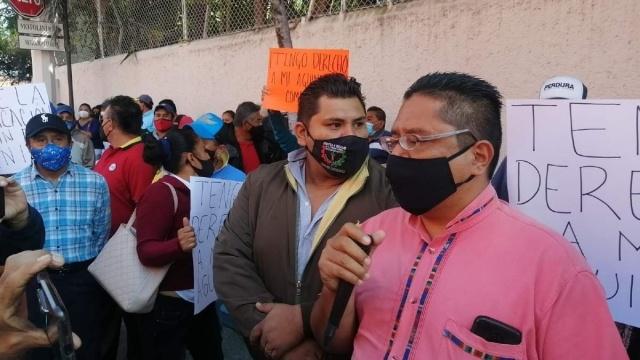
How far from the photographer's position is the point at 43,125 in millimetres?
3135

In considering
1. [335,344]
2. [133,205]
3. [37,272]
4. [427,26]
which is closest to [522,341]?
[335,344]

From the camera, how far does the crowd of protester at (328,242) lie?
47.8 inches

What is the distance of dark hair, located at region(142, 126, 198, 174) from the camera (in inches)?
119

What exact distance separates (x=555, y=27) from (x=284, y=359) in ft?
13.4

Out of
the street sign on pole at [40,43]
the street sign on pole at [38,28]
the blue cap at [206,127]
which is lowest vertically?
the blue cap at [206,127]

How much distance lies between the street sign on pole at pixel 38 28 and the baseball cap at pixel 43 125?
8.45m

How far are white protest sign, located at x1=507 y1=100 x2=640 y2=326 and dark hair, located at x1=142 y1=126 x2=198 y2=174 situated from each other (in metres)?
1.81

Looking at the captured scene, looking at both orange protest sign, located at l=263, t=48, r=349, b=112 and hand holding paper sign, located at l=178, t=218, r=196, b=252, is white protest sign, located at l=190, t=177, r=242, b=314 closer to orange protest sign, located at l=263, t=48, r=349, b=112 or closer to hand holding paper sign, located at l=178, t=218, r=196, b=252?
hand holding paper sign, located at l=178, t=218, r=196, b=252

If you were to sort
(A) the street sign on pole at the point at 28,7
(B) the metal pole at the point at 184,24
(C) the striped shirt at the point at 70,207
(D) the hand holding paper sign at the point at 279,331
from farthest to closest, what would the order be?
(A) the street sign on pole at the point at 28,7
(B) the metal pole at the point at 184,24
(C) the striped shirt at the point at 70,207
(D) the hand holding paper sign at the point at 279,331

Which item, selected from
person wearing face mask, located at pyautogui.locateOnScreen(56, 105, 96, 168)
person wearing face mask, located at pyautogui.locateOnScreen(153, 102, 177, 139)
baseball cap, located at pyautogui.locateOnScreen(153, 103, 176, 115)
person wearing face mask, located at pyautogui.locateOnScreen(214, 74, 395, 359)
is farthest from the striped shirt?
baseball cap, located at pyautogui.locateOnScreen(153, 103, 176, 115)

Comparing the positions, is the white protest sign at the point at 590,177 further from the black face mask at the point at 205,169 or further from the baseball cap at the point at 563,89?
the black face mask at the point at 205,169

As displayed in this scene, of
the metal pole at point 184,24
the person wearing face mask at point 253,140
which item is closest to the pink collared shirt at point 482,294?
the person wearing face mask at point 253,140

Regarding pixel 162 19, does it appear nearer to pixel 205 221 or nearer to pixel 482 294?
pixel 205 221

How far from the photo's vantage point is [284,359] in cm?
184
